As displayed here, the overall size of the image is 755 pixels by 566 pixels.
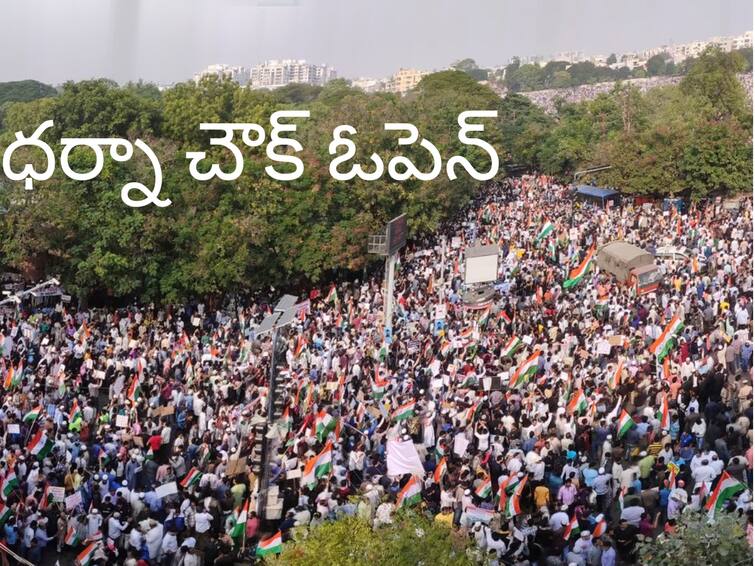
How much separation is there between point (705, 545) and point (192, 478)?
4476 millimetres

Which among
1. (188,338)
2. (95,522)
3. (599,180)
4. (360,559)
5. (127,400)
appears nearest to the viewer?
(360,559)

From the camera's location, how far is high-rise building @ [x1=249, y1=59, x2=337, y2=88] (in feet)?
66.2

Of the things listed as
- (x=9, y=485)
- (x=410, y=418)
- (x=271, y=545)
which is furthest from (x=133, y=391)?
(x=271, y=545)

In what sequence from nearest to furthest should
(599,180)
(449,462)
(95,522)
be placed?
(95,522) → (449,462) → (599,180)

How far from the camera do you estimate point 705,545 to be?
275 inches

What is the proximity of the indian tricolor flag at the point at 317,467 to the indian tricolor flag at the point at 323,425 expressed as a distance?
0.80 metres

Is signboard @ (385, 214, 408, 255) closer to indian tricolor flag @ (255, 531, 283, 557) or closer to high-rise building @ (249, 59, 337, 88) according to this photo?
high-rise building @ (249, 59, 337, 88)

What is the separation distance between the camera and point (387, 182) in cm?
1820

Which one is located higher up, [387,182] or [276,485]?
[387,182]

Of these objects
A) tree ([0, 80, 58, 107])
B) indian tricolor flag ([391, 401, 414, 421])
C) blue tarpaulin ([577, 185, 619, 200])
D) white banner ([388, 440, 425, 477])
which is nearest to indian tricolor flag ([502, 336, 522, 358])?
indian tricolor flag ([391, 401, 414, 421])

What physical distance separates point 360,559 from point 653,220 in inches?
476

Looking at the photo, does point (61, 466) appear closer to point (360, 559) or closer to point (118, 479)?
point (118, 479)

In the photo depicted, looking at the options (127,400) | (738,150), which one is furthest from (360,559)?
(738,150)

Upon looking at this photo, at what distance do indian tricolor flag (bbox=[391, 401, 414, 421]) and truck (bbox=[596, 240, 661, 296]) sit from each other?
14.9 feet
